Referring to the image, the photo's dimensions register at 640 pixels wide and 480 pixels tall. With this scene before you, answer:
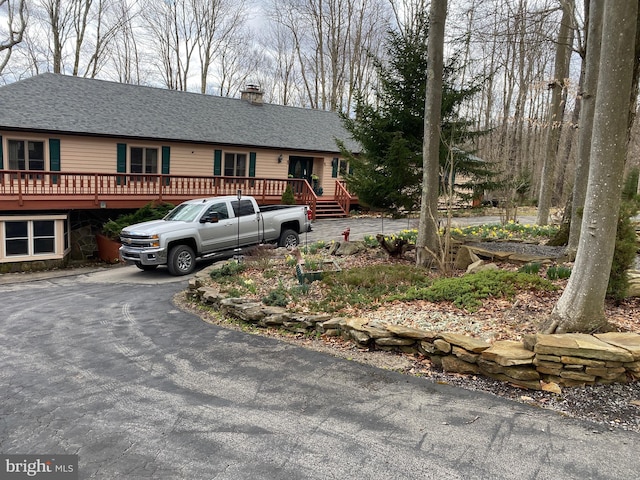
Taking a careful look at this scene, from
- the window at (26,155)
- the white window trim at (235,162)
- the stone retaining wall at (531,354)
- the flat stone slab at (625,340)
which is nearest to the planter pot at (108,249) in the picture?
the window at (26,155)

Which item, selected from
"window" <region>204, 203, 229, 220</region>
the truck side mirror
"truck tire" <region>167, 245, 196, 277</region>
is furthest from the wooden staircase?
"truck tire" <region>167, 245, 196, 277</region>

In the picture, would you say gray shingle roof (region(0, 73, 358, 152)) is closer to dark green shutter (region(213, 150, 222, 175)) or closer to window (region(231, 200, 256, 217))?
dark green shutter (region(213, 150, 222, 175))

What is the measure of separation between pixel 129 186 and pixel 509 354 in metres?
15.5

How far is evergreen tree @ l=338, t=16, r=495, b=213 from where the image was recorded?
10555 mm

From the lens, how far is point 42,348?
6.27m

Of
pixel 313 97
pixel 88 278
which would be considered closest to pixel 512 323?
pixel 88 278

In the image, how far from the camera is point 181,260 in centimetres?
1191

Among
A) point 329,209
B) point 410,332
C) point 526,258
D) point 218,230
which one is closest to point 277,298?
point 410,332

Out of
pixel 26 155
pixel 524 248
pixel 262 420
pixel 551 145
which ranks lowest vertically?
pixel 262 420

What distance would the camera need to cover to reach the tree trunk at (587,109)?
771 centimetres

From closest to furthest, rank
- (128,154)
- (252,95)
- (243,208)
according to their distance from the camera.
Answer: (243,208) < (128,154) < (252,95)

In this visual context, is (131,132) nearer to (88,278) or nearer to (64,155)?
(64,155)

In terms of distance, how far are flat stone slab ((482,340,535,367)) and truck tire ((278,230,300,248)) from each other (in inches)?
365

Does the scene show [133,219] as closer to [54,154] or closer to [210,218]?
[54,154]
